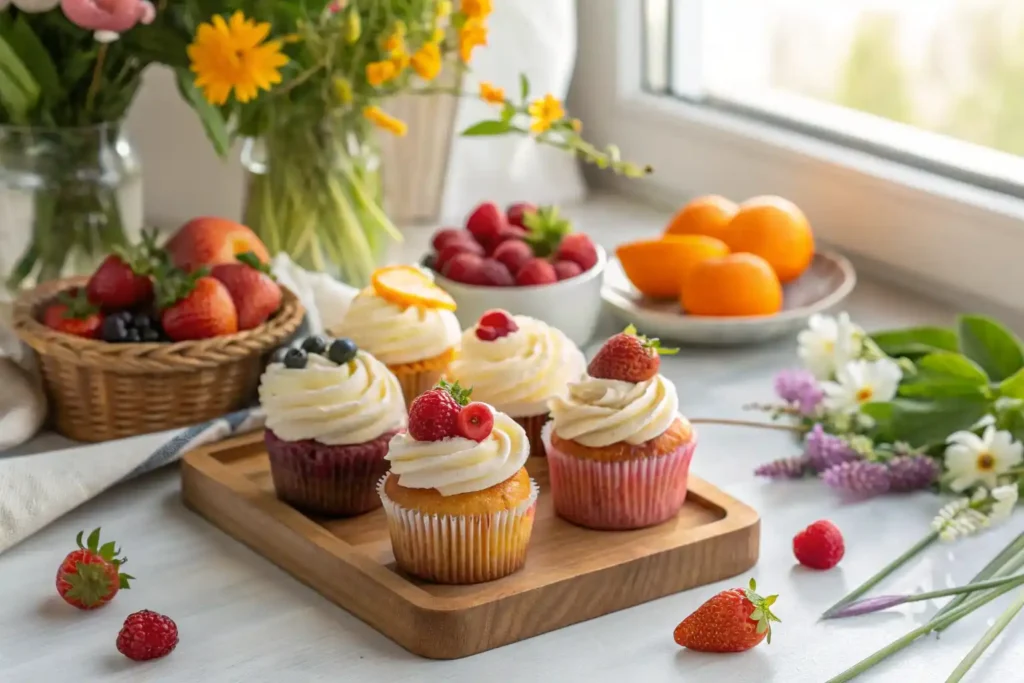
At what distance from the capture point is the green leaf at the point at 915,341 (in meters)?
1.45

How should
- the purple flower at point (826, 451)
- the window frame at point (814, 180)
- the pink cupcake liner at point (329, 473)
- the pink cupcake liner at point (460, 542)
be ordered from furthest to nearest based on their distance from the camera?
the window frame at point (814, 180) → the purple flower at point (826, 451) → the pink cupcake liner at point (329, 473) → the pink cupcake liner at point (460, 542)

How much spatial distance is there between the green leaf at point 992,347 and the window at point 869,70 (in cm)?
33

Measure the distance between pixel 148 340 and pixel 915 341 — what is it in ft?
2.39

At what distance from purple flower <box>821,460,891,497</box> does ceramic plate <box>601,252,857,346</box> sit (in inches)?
13.1

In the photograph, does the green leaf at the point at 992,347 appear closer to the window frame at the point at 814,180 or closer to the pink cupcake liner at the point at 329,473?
the window frame at the point at 814,180

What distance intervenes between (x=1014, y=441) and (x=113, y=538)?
0.77m

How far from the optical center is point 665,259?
1671 millimetres

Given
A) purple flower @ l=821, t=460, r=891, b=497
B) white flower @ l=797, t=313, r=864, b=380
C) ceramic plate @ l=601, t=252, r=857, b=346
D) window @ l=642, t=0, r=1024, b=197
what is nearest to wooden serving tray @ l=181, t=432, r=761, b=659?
purple flower @ l=821, t=460, r=891, b=497

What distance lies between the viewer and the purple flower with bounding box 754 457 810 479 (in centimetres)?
134

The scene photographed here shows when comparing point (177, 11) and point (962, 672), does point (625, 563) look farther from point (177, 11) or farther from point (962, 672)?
point (177, 11)

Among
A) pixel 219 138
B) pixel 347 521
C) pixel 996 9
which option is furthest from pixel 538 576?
pixel 996 9

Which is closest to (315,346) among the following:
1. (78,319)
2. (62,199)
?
(78,319)

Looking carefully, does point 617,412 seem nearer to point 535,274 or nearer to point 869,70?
point 535,274

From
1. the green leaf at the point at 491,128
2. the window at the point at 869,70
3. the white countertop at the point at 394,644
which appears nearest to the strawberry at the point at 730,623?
the white countertop at the point at 394,644
